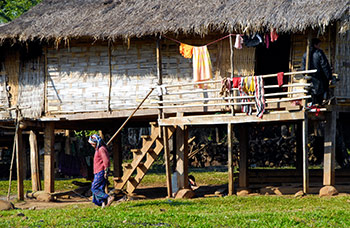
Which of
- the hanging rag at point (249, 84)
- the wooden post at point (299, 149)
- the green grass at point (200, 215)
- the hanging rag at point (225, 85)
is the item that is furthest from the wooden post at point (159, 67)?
the wooden post at point (299, 149)

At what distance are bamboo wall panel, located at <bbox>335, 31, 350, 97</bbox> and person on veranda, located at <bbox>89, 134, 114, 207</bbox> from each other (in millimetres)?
5788

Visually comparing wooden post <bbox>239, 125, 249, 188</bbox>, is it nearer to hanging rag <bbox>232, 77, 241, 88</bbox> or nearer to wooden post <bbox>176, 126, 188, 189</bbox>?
wooden post <bbox>176, 126, 188, 189</bbox>

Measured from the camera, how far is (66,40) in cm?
1573

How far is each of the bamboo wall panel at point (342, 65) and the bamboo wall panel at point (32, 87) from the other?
7551 millimetres

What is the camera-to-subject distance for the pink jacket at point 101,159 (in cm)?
1230

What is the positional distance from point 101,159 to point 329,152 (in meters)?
5.34

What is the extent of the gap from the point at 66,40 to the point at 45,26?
0.69 meters

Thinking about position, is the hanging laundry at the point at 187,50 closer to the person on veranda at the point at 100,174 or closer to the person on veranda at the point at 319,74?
the person on veranda at the point at 319,74

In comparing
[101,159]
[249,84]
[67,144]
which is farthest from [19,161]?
[67,144]

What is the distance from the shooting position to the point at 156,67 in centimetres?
1555

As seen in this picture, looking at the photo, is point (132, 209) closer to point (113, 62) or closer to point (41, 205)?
point (41, 205)

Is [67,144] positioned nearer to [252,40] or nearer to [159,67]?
[159,67]

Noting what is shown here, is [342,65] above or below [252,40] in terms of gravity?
below

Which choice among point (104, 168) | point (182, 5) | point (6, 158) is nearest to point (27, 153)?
point (6, 158)
